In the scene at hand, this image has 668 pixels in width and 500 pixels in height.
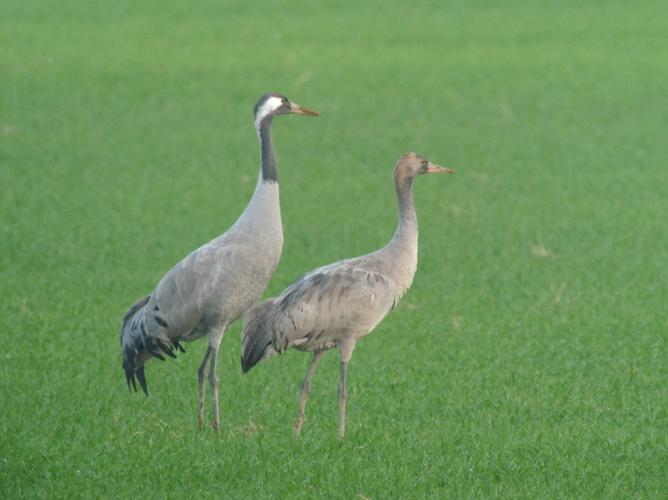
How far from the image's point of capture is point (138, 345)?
9.93 meters

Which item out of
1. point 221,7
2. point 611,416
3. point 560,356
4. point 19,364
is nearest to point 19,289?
point 19,364

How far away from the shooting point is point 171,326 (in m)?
9.79

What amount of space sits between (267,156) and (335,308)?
119 cm

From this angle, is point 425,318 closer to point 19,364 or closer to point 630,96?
point 19,364

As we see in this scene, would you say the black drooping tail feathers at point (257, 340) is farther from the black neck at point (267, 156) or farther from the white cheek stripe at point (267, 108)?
the white cheek stripe at point (267, 108)

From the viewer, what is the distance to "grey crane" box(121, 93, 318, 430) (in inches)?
377

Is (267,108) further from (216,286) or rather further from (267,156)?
(216,286)

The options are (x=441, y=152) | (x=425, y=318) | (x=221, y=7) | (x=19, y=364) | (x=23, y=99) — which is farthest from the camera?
(x=221, y=7)

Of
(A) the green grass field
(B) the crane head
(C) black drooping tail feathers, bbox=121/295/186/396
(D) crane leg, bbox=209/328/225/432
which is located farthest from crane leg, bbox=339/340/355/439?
(B) the crane head

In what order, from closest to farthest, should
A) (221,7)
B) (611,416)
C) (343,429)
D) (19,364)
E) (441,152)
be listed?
(343,429)
(611,416)
(19,364)
(441,152)
(221,7)

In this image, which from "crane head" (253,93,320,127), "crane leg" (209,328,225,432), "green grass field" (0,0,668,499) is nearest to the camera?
"green grass field" (0,0,668,499)

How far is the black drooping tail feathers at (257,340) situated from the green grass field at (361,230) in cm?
56

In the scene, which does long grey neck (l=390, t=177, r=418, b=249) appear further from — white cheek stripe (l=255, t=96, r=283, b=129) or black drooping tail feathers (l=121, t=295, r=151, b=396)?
black drooping tail feathers (l=121, t=295, r=151, b=396)

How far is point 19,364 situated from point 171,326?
2359mm
